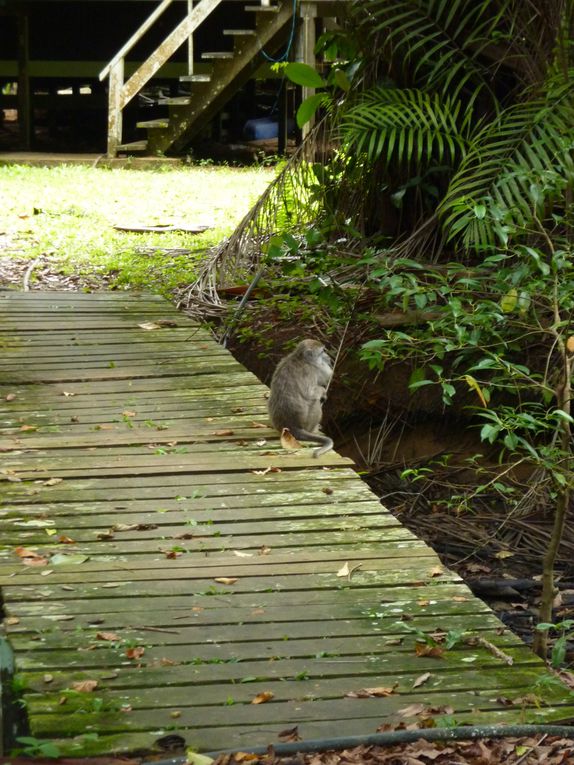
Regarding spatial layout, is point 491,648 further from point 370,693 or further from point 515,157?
point 515,157

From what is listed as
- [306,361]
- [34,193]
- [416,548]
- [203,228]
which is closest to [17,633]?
[416,548]

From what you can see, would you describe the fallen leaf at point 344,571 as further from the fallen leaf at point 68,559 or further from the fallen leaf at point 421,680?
the fallen leaf at point 68,559

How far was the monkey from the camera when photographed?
690 centimetres

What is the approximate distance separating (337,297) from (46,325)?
233cm

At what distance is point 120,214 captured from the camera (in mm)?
15211

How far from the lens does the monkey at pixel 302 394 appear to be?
6898mm

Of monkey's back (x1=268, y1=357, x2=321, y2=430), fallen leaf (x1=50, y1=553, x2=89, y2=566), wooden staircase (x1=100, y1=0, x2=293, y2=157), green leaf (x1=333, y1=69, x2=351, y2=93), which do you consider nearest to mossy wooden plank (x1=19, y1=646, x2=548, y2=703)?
fallen leaf (x1=50, y1=553, x2=89, y2=566)

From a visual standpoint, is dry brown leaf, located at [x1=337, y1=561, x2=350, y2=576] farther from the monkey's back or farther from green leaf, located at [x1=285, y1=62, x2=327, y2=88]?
green leaf, located at [x1=285, y1=62, x2=327, y2=88]

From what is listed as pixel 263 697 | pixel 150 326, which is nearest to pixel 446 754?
pixel 263 697

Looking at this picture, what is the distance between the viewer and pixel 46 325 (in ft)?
31.7

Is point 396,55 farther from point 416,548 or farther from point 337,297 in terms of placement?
point 416,548

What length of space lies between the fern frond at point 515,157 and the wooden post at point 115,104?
1132 centimetres

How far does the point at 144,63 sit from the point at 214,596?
50.3 feet

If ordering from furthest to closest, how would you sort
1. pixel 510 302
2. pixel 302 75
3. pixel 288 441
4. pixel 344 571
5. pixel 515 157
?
1. pixel 302 75
2. pixel 515 157
3. pixel 288 441
4. pixel 510 302
5. pixel 344 571
